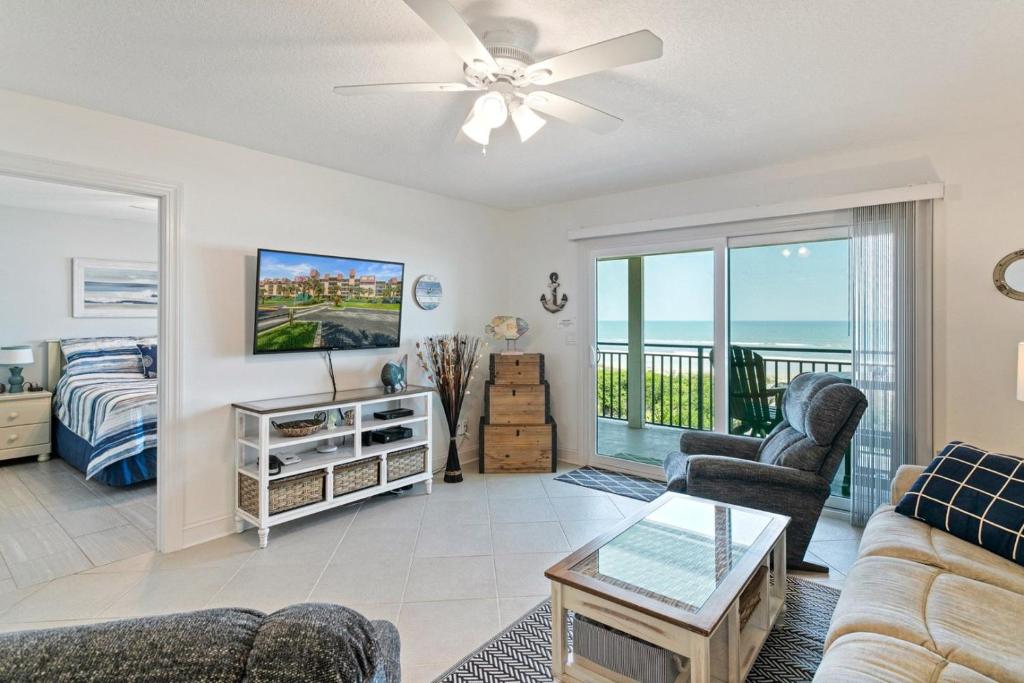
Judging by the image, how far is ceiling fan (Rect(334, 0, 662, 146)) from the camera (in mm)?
1465

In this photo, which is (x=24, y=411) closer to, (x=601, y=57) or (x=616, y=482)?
(x=616, y=482)

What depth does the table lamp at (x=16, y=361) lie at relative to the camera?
14.6 feet

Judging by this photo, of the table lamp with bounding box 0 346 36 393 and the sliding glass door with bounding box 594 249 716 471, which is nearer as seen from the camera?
the sliding glass door with bounding box 594 249 716 471

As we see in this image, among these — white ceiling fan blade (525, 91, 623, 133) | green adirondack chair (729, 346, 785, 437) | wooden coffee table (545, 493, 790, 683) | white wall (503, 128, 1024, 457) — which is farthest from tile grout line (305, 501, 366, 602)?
white wall (503, 128, 1024, 457)

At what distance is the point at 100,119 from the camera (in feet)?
8.30

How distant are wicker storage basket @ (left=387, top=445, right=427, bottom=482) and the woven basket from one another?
236 cm

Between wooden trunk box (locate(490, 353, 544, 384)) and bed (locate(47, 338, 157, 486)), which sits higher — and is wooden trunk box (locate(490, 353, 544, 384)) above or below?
above

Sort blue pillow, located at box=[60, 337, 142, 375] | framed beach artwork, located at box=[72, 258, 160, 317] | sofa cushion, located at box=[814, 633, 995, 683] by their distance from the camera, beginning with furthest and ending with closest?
framed beach artwork, located at box=[72, 258, 160, 317] → blue pillow, located at box=[60, 337, 142, 375] → sofa cushion, located at box=[814, 633, 995, 683]

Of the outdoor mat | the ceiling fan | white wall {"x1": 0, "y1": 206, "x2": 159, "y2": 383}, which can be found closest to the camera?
the ceiling fan

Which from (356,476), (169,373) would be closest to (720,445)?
(356,476)

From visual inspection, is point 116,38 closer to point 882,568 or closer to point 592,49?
point 592,49

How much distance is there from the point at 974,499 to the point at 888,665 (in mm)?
1071

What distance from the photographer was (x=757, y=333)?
11.8 feet

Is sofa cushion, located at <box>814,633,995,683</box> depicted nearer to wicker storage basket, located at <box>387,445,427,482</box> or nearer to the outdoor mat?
the outdoor mat
